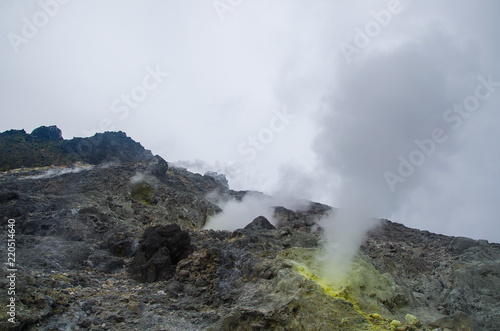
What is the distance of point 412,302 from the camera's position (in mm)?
13195

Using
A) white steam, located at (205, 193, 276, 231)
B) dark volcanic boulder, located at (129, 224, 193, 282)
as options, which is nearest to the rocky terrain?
dark volcanic boulder, located at (129, 224, 193, 282)

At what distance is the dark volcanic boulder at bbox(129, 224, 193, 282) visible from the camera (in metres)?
14.6

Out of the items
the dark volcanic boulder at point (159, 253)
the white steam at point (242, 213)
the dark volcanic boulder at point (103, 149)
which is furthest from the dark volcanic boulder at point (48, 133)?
the dark volcanic boulder at point (159, 253)

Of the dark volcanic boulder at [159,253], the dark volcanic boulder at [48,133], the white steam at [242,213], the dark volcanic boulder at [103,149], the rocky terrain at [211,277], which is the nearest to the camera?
the rocky terrain at [211,277]

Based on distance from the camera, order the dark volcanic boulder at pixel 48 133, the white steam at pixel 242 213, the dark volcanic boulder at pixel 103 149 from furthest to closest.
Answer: the dark volcanic boulder at pixel 48 133 < the dark volcanic boulder at pixel 103 149 < the white steam at pixel 242 213

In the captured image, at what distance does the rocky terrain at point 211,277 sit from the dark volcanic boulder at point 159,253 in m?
0.06

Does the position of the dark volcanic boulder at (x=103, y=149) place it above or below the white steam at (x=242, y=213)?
above

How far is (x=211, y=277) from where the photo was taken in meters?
13.7

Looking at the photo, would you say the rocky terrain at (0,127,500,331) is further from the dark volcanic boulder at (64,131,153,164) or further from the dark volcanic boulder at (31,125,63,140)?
the dark volcanic boulder at (31,125,63,140)

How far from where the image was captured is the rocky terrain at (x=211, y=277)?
965 centimetres

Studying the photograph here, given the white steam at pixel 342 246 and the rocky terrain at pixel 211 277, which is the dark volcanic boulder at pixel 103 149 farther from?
the white steam at pixel 342 246

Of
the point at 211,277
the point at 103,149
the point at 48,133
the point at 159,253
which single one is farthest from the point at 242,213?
the point at 48,133

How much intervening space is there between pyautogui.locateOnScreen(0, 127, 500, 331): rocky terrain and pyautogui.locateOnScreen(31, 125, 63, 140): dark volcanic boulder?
163 ft

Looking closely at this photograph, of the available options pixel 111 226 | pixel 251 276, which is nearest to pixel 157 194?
pixel 111 226
